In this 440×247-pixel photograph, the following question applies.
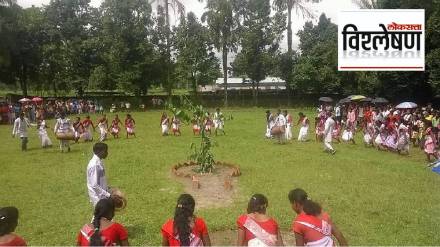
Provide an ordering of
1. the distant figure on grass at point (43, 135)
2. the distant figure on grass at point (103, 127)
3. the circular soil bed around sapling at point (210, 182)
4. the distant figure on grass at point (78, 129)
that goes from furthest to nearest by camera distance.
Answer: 1. the distant figure on grass at point (103, 127)
2. the distant figure on grass at point (78, 129)
3. the distant figure on grass at point (43, 135)
4. the circular soil bed around sapling at point (210, 182)

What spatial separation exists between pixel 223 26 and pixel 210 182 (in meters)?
34.7

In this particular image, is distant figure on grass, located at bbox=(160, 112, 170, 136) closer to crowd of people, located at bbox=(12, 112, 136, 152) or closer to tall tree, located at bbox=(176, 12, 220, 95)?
crowd of people, located at bbox=(12, 112, 136, 152)

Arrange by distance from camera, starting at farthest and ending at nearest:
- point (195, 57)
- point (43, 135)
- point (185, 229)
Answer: point (195, 57) → point (43, 135) → point (185, 229)

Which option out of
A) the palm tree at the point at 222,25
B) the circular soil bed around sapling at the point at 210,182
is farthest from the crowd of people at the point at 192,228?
the palm tree at the point at 222,25

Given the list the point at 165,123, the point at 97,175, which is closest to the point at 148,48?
the point at 165,123

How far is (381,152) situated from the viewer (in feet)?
56.7

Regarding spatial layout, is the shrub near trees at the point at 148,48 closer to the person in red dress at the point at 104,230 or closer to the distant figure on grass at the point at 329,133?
the distant figure on grass at the point at 329,133

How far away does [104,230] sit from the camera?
431cm

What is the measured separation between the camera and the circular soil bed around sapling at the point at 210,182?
1026 centimetres

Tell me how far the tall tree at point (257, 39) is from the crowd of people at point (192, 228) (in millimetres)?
41346

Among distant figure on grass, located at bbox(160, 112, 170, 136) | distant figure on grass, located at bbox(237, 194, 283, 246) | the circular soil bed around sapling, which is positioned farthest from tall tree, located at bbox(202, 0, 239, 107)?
distant figure on grass, located at bbox(237, 194, 283, 246)

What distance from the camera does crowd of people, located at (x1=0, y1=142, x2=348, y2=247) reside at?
4.30 meters

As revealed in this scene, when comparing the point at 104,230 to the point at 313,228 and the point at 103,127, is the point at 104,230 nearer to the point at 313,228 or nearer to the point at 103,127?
the point at 313,228

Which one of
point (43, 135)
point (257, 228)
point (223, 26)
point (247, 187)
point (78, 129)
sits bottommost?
point (247, 187)
